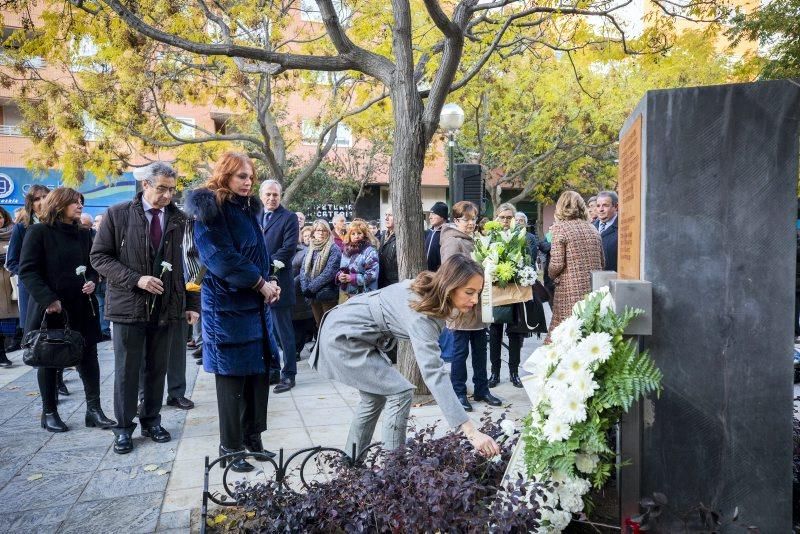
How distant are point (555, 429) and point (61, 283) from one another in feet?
14.4

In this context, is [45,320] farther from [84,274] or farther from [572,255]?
[572,255]

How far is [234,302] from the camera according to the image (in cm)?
428

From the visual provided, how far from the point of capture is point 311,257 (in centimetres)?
812

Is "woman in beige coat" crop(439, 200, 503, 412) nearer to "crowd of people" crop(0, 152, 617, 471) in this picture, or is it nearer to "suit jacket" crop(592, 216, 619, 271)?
"crowd of people" crop(0, 152, 617, 471)

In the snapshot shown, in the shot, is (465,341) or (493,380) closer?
(465,341)

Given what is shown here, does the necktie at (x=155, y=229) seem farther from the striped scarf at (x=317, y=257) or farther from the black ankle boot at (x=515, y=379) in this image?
the black ankle boot at (x=515, y=379)

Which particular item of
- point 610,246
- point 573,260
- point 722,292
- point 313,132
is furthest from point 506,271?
point 313,132

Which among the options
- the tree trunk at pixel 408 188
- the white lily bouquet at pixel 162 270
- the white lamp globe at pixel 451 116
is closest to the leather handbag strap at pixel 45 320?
the white lily bouquet at pixel 162 270

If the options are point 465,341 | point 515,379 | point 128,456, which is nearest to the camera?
point 128,456

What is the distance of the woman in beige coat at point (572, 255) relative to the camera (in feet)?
19.1

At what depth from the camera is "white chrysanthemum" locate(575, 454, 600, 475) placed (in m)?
2.86

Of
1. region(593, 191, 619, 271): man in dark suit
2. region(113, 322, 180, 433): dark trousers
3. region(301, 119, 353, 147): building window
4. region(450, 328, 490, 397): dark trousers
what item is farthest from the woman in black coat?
region(301, 119, 353, 147): building window

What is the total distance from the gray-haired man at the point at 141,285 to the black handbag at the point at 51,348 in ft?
1.74

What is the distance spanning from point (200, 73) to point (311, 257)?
23.1 feet
